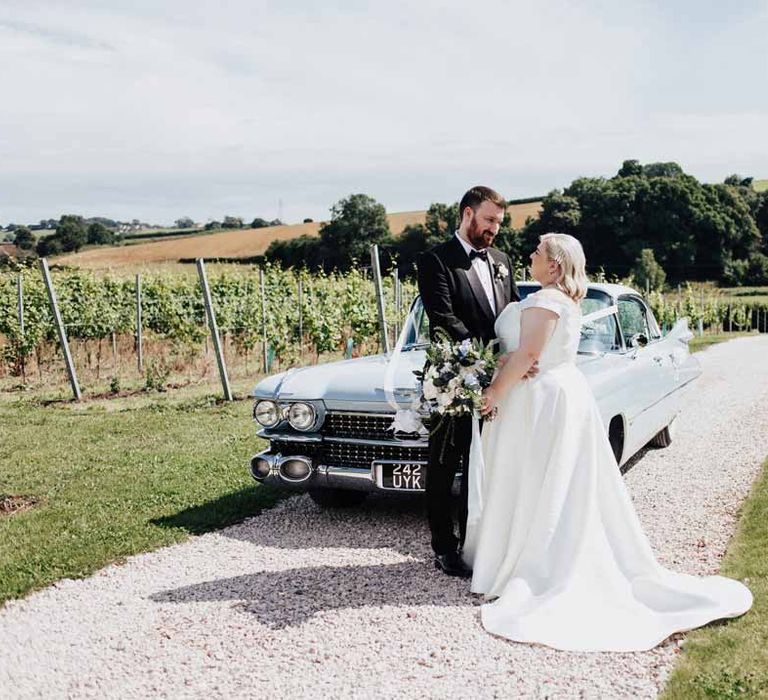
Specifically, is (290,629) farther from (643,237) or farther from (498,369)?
(643,237)

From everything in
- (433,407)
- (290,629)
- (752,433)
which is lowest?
(752,433)

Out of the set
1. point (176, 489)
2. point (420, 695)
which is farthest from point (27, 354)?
point (420, 695)

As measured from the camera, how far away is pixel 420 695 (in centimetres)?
354

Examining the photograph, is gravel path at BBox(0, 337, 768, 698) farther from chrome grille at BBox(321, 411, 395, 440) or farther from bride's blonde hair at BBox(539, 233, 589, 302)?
bride's blonde hair at BBox(539, 233, 589, 302)

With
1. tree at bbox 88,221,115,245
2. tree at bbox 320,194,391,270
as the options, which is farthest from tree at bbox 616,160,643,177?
tree at bbox 88,221,115,245

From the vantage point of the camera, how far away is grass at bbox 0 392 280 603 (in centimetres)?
566

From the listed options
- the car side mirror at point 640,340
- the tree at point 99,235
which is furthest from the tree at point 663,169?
the car side mirror at point 640,340

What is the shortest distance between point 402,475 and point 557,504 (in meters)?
1.33

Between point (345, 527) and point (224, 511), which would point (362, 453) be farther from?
point (224, 511)

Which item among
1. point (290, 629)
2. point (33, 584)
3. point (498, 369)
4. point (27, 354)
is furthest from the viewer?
point (27, 354)

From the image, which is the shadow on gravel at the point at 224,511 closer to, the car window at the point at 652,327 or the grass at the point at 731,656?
the grass at the point at 731,656

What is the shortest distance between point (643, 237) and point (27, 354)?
5045 centimetres

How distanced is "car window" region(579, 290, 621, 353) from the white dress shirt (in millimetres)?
1780

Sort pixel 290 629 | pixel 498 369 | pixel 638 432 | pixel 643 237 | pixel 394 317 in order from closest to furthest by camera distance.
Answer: pixel 290 629 → pixel 498 369 → pixel 638 432 → pixel 394 317 → pixel 643 237
